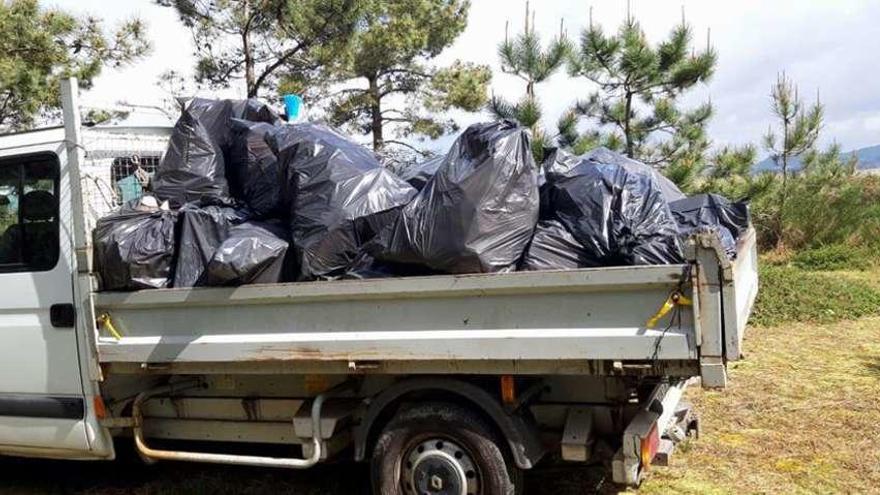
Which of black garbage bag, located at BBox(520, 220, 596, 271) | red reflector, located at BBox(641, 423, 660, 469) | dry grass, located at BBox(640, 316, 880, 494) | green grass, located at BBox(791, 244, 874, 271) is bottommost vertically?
dry grass, located at BBox(640, 316, 880, 494)

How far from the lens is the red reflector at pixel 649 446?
117 inches

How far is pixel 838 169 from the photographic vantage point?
14711mm

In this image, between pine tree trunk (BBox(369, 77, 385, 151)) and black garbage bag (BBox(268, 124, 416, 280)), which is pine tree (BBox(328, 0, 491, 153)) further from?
black garbage bag (BBox(268, 124, 416, 280))

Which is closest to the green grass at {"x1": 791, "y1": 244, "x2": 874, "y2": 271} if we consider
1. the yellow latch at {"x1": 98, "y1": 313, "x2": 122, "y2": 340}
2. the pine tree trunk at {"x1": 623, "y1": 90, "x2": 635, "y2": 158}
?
the pine tree trunk at {"x1": 623, "y1": 90, "x2": 635, "y2": 158}

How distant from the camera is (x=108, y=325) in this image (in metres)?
3.55

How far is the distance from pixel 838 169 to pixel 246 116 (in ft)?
45.2

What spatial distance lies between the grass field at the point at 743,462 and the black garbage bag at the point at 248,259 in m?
1.43

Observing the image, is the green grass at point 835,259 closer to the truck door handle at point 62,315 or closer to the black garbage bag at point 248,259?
the black garbage bag at point 248,259

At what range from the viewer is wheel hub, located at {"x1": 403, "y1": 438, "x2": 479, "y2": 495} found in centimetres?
321

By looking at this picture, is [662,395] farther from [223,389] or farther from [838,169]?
[838,169]

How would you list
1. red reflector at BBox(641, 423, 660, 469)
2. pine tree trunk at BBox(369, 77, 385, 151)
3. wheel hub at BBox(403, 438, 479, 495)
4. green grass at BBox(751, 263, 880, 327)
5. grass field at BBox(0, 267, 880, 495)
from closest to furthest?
1. red reflector at BBox(641, 423, 660, 469)
2. wheel hub at BBox(403, 438, 479, 495)
3. grass field at BBox(0, 267, 880, 495)
4. green grass at BBox(751, 263, 880, 327)
5. pine tree trunk at BBox(369, 77, 385, 151)

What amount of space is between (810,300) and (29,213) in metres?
7.92

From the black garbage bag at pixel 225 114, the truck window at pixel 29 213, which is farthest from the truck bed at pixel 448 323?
the black garbage bag at pixel 225 114

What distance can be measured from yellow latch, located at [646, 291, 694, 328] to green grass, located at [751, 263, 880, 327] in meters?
5.88
